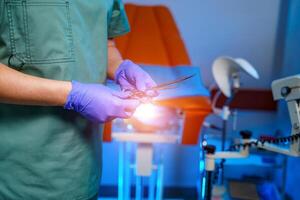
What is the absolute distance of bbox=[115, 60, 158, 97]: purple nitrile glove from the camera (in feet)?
2.75

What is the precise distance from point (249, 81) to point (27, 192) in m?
1.51


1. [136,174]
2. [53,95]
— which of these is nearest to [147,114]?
[136,174]

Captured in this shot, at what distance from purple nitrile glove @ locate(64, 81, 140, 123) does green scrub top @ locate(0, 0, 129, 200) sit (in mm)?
92

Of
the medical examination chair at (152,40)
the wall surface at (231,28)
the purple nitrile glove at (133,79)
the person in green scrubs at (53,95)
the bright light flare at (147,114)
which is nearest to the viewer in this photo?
the person in green scrubs at (53,95)

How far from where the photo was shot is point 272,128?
1955 mm

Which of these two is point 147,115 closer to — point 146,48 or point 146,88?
point 146,48

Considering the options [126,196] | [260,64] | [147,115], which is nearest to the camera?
[147,115]

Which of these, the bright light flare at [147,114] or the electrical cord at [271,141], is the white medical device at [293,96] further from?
the bright light flare at [147,114]

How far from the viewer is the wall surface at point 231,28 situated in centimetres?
187

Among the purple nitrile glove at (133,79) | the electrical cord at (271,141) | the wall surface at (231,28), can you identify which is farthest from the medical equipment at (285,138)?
the wall surface at (231,28)

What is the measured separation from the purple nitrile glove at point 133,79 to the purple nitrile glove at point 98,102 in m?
0.06

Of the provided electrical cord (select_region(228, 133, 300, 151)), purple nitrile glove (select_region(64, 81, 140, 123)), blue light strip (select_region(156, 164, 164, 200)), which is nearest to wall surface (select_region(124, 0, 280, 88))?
blue light strip (select_region(156, 164, 164, 200))

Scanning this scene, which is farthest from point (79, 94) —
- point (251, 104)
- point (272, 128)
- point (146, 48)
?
point (272, 128)

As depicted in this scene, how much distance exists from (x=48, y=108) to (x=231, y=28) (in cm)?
141
